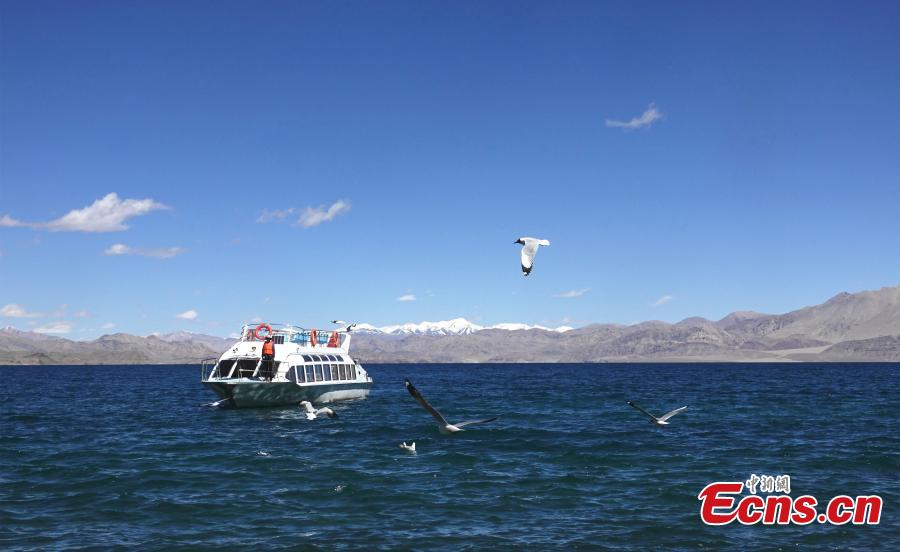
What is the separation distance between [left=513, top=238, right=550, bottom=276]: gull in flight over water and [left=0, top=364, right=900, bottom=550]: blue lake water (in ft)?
24.7

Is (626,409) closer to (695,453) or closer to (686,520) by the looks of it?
(695,453)

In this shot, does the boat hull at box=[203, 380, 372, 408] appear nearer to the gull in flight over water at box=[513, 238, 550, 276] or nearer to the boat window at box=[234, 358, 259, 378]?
the boat window at box=[234, 358, 259, 378]

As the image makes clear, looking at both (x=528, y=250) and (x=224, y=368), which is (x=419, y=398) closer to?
(x=528, y=250)

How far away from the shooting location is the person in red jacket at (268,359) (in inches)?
2007

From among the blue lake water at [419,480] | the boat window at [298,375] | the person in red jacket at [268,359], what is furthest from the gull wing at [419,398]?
the boat window at [298,375]

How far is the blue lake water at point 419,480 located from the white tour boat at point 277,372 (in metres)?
3.68

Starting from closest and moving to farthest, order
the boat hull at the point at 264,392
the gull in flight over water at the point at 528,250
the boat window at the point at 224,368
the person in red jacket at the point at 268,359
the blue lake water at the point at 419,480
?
the blue lake water at the point at 419,480, the gull in flight over water at the point at 528,250, the boat hull at the point at 264,392, the person in red jacket at the point at 268,359, the boat window at the point at 224,368

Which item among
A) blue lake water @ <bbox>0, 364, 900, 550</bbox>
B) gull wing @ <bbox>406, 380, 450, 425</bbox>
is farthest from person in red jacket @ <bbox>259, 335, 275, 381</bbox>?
gull wing @ <bbox>406, 380, 450, 425</bbox>

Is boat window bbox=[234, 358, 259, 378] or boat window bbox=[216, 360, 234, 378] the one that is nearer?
boat window bbox=[216, 360, 234, 378]

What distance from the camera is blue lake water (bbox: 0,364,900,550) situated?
1814 centimetres

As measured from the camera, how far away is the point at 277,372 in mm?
51656

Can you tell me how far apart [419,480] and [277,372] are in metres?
28.8

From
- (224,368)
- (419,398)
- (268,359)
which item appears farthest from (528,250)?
(224,368)

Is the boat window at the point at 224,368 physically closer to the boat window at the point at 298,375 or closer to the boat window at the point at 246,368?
the boat window at the point at 246,368
